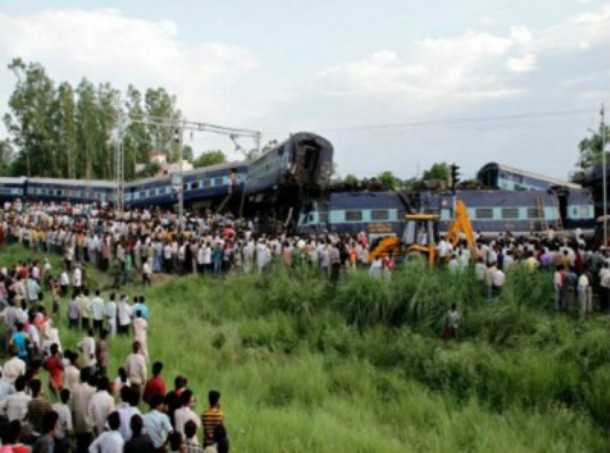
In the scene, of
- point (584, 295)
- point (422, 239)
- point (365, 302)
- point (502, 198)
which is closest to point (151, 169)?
point (502, 198)

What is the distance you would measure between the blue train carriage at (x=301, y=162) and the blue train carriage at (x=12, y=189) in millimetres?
25594

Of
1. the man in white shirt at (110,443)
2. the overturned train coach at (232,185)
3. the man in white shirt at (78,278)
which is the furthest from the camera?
the overturned train coach at (232,185)

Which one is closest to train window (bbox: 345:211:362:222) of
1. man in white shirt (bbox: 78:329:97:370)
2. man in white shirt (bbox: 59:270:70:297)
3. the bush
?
the bush

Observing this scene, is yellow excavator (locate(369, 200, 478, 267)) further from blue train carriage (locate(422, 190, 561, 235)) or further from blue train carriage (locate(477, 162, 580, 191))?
blue train carriage (locate(477, 162, 580, 191))

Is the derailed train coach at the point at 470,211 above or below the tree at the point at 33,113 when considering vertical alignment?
below

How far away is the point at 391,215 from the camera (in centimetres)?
3095

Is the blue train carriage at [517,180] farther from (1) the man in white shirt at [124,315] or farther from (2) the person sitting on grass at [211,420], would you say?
(2) the person sitting on grass at [211,420]

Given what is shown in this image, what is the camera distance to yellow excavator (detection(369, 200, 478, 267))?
2131cm

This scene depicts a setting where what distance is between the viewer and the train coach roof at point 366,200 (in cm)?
3059

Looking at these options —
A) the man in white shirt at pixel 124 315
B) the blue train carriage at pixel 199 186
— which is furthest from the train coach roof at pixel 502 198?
the man in white shirt at pixel 124 315

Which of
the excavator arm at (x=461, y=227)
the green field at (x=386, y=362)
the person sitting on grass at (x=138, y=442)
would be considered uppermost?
the excavator arm at (x=461, y=227)

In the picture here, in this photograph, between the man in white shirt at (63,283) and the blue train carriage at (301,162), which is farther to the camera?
the blue train carriage at (301,162)

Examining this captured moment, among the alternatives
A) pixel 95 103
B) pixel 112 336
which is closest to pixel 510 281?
pixel 112 336

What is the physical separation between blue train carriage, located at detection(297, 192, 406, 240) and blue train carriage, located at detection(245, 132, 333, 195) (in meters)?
1.66
